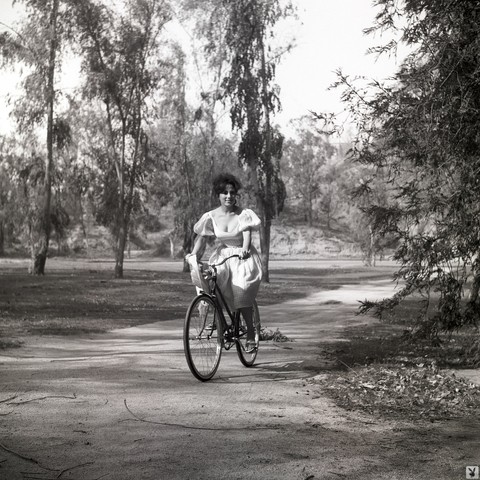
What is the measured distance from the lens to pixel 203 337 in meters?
6.13

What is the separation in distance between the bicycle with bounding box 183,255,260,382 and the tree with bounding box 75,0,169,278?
24.2 metres

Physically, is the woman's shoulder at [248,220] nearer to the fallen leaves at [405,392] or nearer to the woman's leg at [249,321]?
the woman's leg at [249,321]

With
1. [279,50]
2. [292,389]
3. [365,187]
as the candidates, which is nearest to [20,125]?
[279,50]

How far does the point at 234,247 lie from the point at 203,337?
1043 mm

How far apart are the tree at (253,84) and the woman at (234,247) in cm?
2086

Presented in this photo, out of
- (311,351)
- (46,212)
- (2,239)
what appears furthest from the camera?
(2,239)

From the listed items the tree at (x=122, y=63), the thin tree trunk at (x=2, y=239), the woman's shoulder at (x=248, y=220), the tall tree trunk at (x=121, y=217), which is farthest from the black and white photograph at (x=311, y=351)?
the thin tree trunk at (x=2, y=239)

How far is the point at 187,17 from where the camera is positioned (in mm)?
30031

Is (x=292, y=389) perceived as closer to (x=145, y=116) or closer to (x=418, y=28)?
(x=418, y=28)

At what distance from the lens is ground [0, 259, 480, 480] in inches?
142

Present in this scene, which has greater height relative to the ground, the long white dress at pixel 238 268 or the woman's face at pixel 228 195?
the woman's face at pixel 228 195

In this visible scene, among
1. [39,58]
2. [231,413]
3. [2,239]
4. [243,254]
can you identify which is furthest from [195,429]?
[2,239]

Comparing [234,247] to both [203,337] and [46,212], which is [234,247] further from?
[46,212]

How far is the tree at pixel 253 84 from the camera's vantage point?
27234 mm
